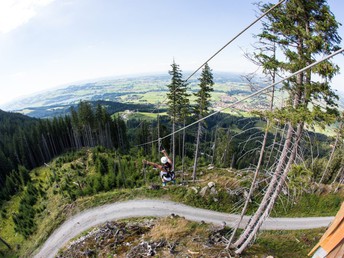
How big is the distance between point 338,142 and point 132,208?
2562cm

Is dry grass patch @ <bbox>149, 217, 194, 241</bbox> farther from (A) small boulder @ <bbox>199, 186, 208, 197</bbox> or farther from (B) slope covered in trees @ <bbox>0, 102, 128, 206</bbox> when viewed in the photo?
(B) slope covered in trees @ <bbox>0, 102, 128, 206</bbox>

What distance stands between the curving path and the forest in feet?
11.8

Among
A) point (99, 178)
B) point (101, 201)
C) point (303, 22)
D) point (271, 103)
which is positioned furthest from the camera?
point (99, 178)

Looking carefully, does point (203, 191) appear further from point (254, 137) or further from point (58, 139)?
point (58, 139)

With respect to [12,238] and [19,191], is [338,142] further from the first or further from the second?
[19,191]

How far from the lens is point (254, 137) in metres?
8.99

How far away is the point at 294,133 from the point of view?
342 inches

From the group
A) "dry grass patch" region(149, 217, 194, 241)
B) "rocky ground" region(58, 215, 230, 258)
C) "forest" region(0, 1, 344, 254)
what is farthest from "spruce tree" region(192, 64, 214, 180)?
"rocky ground" region(58, 215, 230, 258)

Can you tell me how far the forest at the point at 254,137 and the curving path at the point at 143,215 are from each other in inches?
141

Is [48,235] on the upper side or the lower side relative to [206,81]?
lower

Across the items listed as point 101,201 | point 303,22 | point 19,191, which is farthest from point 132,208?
point 19,191

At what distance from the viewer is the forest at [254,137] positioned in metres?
7.41

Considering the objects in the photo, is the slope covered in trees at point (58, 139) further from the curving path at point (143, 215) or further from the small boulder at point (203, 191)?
the small boulder at point (203, 191)

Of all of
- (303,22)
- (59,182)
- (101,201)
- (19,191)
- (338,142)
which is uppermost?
(303,22)
